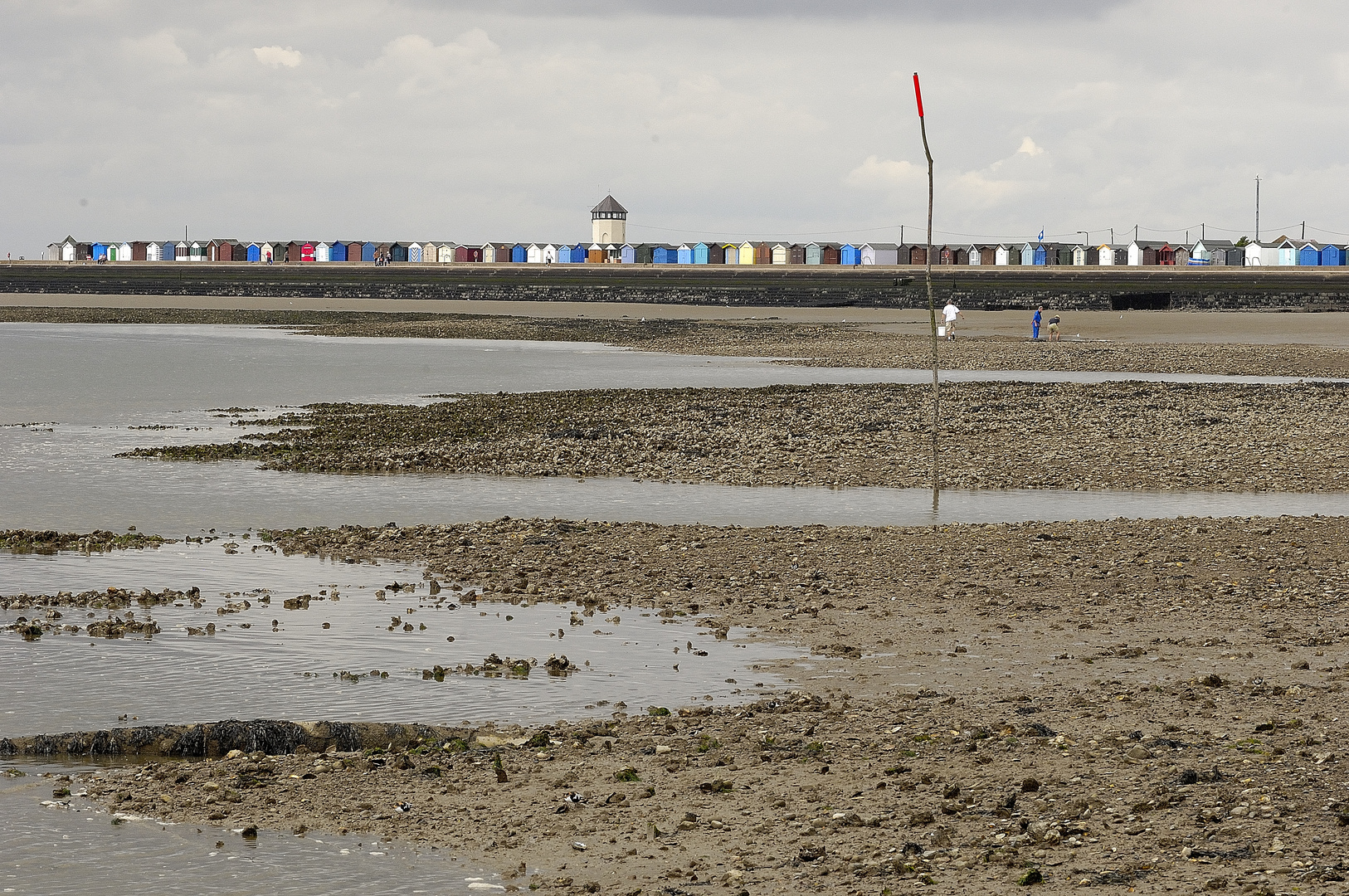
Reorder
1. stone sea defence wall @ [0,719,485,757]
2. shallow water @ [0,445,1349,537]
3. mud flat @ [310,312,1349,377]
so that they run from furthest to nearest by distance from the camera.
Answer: mud flat @ [310,312,1349,377], shallow water @ [0,445,1349,537], stone sea defence wall @ [0,719,485,757]

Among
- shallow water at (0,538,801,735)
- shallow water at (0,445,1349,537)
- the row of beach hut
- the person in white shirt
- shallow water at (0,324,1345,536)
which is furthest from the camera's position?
the row of beach hut

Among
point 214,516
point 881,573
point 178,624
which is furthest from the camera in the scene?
point 214,516

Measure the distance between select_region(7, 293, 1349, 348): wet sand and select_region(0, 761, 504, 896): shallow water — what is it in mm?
58026

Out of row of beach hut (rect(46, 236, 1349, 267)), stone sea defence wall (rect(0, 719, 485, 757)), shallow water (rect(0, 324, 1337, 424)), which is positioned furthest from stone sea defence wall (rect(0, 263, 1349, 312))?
stone sea defence wall (rect(0, 719, 485, 757))

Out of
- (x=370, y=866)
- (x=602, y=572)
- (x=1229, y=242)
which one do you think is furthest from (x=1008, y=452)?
(x=1229, y=242)

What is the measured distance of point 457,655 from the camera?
1166cm

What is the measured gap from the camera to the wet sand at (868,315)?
226ft

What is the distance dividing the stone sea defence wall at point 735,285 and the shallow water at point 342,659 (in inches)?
3355

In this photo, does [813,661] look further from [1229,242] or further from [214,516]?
[1229,242]

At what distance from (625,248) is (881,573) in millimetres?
169573

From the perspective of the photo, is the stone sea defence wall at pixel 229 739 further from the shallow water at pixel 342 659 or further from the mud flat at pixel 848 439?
the mud flat at pixel 848 439

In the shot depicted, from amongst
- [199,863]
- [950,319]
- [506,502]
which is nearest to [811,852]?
[199,863]

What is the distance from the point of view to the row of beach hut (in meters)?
162

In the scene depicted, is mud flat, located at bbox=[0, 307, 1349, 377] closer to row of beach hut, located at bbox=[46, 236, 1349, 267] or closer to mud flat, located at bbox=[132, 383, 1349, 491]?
mud flat, located at bbox=[132, 383, 1349, 491]
